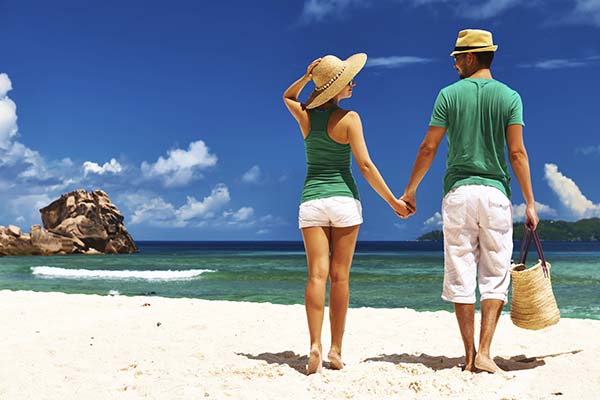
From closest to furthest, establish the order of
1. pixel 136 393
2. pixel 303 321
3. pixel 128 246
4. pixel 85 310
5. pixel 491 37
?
pixel 136 393, pixel 491 37, pixel 303 321, pixel 85 310, pixel 128 246

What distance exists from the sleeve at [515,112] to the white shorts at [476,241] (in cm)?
53

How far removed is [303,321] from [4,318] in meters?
3.87

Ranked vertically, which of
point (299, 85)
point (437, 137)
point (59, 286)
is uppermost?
point (299, 85)

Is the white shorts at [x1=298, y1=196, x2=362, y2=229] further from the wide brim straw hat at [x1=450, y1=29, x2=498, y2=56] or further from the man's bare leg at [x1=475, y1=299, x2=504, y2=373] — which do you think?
the wide brim straw hat at [x1=450, y1=29, x2=498, y2=56]

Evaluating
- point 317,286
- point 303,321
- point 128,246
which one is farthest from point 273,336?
point 128,246

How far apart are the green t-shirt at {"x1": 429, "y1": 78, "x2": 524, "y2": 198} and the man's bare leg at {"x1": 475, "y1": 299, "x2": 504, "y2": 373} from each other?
0.82 m

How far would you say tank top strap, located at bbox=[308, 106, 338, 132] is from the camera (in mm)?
4832

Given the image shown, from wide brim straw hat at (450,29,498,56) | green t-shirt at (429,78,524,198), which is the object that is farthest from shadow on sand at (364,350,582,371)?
wide brim straw hat at (450,29,498,56)

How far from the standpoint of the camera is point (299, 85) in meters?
5.16

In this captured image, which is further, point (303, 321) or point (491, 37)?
point (303, 321)

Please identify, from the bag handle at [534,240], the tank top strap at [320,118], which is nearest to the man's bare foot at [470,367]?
the bag handle at [534,240]

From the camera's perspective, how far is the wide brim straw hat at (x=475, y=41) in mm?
4684

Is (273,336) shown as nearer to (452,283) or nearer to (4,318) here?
(452,283)

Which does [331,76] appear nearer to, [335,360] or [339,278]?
[339,278]
